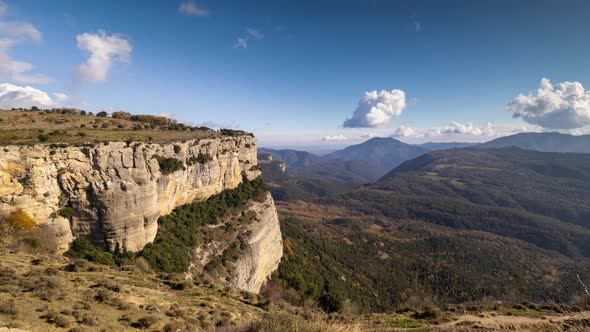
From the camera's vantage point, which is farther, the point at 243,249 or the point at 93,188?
the point at 243,249

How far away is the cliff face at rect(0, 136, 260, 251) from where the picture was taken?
21688mm

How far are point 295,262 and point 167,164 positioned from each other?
1432 inches

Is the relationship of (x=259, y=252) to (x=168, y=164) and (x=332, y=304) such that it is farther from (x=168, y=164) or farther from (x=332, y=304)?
(x=168, y=164)

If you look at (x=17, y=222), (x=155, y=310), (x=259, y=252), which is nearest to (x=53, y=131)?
(x=17, y=222)

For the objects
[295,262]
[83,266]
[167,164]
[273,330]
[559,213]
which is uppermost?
[167,164]

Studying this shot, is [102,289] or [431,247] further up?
[102,289]

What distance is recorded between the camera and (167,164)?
33.6m

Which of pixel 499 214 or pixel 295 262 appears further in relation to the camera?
pixel 499 214

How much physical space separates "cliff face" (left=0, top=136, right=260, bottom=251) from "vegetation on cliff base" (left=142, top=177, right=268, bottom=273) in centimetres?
177

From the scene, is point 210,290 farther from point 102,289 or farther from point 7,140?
point 7,140

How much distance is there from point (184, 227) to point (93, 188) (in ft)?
45.6

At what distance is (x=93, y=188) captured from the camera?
81.8ft

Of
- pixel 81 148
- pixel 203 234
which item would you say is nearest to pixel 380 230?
pixel 203 234

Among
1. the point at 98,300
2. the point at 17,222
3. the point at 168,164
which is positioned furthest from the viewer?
the point at 168,164
